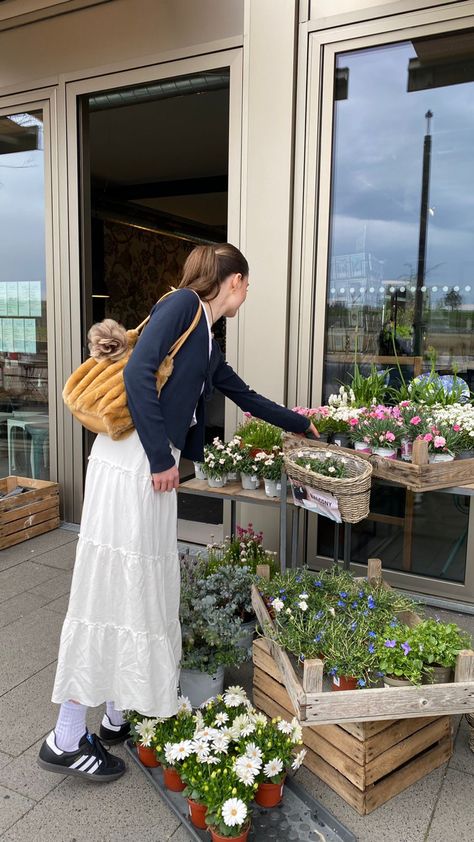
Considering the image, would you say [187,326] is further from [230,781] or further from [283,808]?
[283,808]

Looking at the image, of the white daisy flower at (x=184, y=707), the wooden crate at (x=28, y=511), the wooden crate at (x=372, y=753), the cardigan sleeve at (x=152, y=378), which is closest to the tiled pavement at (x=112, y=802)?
the wooden crate at (x=372, y=753)

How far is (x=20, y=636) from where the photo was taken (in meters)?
3.07

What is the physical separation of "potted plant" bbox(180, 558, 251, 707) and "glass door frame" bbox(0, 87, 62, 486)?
2.63m

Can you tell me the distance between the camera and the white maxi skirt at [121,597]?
1918 mm

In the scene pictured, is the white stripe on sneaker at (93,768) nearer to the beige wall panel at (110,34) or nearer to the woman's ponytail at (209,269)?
the woman's ponytail at (209,269)

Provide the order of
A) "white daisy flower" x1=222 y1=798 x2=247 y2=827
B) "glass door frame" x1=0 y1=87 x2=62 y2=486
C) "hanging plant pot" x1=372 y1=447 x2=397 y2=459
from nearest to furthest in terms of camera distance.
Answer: "white daisy flower" x1=222 y1=798 x2=247 y2=827
"hanging plant pot" x1=372 y1=447 x2=397 y2=459
"glass door frame" x1=0 y1=87 x2=62 y2=486

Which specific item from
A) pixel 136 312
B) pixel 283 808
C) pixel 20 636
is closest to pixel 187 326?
pixel 283 808

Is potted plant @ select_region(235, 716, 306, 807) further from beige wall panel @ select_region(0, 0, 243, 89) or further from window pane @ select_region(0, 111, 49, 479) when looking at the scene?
beige wall panel @ select_region(0, 0, 243, 89)

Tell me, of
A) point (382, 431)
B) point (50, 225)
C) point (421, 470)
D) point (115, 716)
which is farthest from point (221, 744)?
point (50, 225)

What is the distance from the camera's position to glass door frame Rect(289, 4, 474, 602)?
3.46 meters

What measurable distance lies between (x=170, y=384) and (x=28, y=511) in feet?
9.55

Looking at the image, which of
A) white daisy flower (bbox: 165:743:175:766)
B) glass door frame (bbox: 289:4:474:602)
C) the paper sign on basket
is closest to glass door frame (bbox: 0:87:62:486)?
glass door frame (bbox: 289:4:474:602)

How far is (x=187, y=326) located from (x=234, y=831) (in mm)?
1424

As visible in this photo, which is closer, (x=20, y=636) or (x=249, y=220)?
(x=20, y=636)
